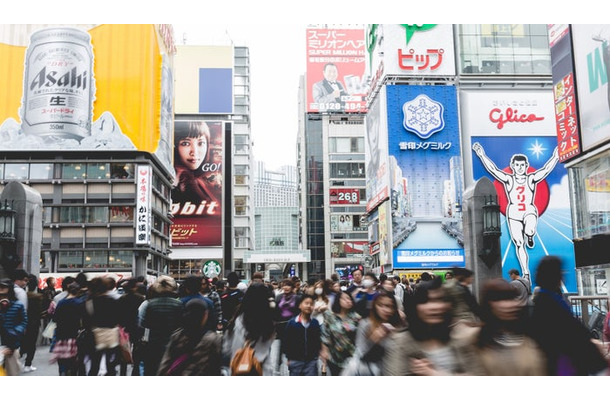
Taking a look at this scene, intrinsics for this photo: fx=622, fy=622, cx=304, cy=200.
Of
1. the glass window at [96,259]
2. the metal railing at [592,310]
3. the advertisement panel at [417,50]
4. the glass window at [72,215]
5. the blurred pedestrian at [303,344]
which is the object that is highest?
the advertisement panel at [417,50]

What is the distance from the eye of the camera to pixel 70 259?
1811 inches

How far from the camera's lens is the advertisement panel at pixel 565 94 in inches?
1049

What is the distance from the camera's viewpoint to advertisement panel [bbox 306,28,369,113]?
81312 millimetres

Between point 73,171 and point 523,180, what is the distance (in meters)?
35.3

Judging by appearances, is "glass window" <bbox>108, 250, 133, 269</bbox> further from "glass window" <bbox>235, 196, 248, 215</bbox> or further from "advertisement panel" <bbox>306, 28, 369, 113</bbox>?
"advertisement panel" <bbox>306, 28, 369, 113</bbox>

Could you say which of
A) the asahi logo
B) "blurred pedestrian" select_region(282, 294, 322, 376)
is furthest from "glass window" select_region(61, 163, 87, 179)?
"blurred pedestrian" select_region(282, 294, 322, 376)

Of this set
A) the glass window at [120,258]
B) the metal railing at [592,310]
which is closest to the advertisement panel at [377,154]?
the glass window at [120,258]

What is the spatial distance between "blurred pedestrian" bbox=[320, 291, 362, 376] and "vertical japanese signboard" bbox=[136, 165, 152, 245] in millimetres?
40386

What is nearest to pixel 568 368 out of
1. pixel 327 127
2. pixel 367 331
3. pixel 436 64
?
pixel 367 331

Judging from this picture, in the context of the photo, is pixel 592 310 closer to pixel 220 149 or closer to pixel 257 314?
pixel 257 314

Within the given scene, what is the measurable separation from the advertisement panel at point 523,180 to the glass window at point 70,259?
31298 mm

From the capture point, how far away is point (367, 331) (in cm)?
583

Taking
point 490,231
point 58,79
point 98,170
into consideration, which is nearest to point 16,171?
point 98,170

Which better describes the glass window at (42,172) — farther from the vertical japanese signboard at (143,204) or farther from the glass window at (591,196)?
the glass window at (591,196)
